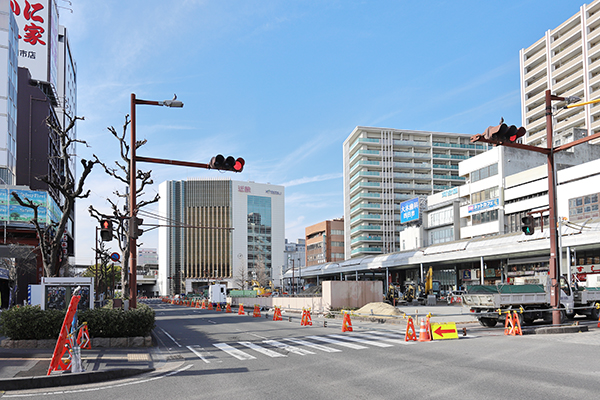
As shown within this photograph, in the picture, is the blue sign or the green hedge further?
the blue sign

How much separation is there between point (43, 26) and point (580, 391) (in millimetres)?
88860

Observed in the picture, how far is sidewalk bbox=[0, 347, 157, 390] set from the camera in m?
10.8

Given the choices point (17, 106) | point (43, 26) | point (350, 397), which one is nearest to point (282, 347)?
point (350, 397)

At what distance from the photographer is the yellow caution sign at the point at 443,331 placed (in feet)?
60.0

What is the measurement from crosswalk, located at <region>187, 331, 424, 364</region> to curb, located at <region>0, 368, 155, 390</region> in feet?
10.0

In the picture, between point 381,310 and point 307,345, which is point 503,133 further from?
point 381,310

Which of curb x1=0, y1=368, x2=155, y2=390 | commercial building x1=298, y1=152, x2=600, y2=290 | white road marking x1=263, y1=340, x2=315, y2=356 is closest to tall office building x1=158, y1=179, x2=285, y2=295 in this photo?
commercial building x1=298, y1=152, x2=600, y2=290

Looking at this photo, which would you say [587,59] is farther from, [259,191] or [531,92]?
[259,191]

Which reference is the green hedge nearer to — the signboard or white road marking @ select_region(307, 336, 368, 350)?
white road marking @ select_region(307, 336, 368, 350)

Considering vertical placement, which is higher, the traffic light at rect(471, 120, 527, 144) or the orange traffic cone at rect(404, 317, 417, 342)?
the traffic light at rect(471, 120, 527, 144)

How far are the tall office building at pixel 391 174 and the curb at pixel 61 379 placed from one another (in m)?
103

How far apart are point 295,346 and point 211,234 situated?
470 feet

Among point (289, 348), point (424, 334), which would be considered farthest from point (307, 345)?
point (424, 334)

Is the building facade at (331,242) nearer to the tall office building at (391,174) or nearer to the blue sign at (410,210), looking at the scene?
the tall office building at (391,174)
